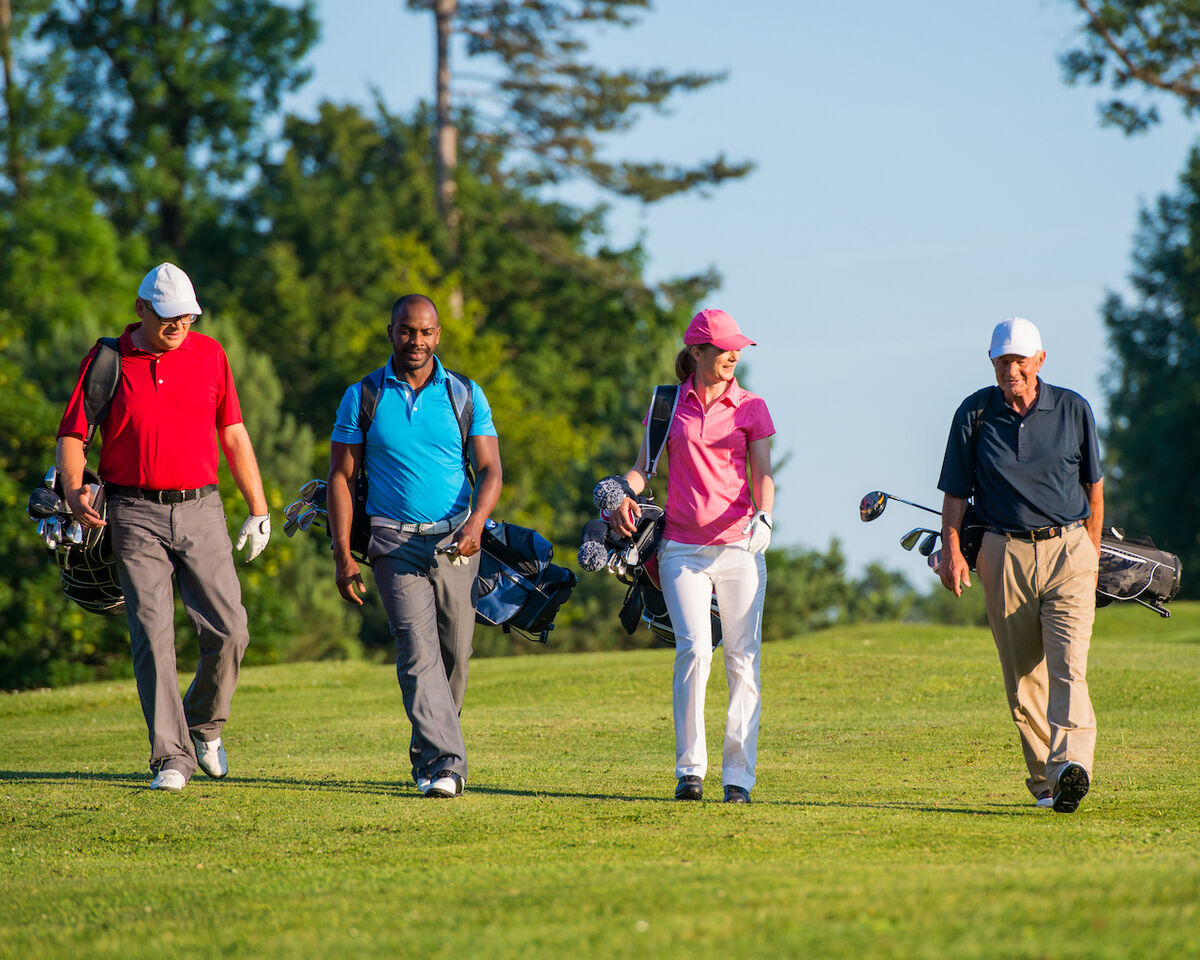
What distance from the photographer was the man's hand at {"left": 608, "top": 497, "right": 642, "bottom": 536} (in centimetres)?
730

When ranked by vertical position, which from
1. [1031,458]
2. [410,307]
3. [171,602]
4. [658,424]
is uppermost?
[410,307]

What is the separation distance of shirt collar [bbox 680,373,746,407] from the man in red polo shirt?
7.39ft

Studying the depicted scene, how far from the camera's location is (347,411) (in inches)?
295

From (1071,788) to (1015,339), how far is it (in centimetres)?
202

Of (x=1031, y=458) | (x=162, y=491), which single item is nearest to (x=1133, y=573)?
(x=1031, y=458)

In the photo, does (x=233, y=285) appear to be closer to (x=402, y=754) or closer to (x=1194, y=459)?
(x=1194, y=459)

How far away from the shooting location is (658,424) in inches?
293

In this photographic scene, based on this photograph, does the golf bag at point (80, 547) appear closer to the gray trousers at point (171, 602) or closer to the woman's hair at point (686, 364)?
the gray trousers at point (171, 602)

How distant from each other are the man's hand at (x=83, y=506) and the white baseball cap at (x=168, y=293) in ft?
3.13

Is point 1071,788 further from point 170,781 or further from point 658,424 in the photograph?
point 170,781

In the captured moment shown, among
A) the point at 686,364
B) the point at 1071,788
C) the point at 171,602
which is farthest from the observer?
the point at 171,602

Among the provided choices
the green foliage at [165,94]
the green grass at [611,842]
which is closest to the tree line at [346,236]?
the green foliage at [165,94]

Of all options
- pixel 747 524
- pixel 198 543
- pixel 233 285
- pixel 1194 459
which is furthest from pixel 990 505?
pixel 1194 459

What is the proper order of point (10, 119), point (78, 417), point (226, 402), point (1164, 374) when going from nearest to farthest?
point (78, 417) < point (226, 402) < point (10, 119) < point (1164, 374)
